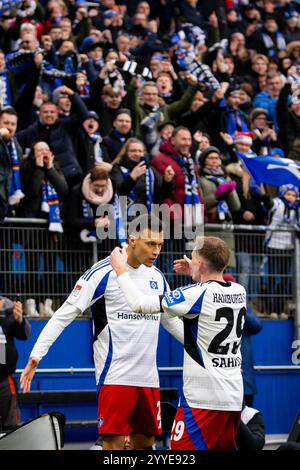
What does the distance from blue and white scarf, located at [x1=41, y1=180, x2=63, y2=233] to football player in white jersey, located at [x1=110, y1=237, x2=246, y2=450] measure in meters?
4.35

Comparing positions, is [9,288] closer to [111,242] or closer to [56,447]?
[111,242]

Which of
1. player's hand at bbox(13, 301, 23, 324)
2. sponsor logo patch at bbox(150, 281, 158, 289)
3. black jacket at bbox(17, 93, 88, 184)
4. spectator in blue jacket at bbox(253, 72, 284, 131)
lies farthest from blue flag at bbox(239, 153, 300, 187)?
spectator in blue jacket at bbox(253, 72, 284, 131)

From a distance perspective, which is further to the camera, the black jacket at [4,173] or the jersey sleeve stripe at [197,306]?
the black jacket at [4,173]

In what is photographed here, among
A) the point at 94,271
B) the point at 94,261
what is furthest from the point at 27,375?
the point at 94,261

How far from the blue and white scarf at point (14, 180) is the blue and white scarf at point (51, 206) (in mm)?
299

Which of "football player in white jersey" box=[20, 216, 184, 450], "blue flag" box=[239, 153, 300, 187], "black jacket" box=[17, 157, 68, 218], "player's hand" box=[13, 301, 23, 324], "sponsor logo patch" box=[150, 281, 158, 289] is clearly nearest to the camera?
"football player in white jersey" box=[20, 216, 184, 450]

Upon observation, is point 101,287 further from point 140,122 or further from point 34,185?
point 140,122

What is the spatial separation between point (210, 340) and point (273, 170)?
5.19 m

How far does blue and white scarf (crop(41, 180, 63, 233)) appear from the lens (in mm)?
13047

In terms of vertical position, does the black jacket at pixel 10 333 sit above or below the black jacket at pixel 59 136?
below

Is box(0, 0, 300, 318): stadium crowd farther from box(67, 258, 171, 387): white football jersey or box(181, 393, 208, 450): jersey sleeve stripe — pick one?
box(181, 393, 208, 450): jersey sleeve stripe

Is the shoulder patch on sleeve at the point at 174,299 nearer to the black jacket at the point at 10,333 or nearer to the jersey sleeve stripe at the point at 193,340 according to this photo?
the jersey sleeve stripe at the point at 193,340

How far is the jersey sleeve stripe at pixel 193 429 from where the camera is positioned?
8.58m

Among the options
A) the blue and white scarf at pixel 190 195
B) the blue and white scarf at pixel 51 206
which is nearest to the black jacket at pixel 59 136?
the blue and white scarf at pixel 51 206
